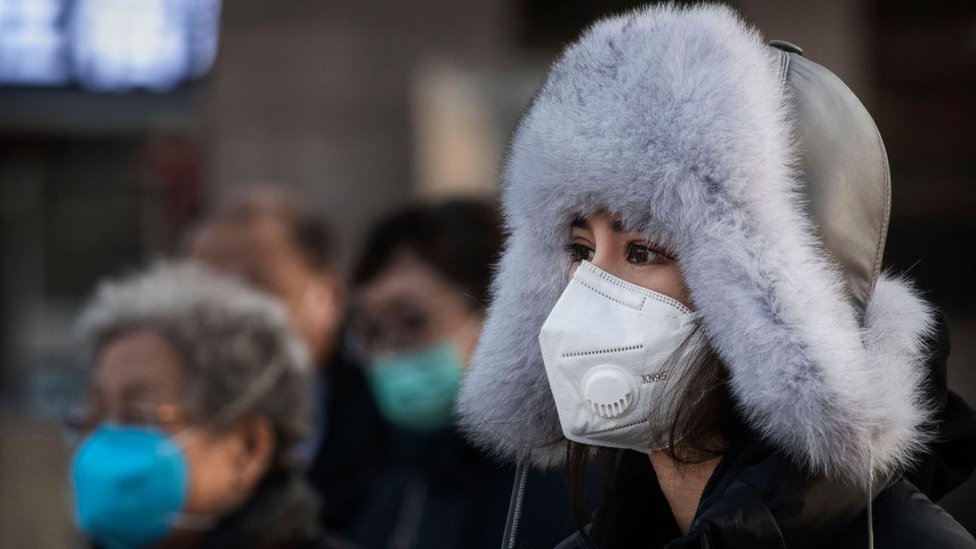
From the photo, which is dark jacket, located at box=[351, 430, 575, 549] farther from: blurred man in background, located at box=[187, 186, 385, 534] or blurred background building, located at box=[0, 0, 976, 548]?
blurred background building, located at box=[0, 0, 976, 548]

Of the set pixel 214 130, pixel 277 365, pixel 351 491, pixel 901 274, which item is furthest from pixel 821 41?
pixel 901 274

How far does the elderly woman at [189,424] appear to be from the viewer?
3664mm

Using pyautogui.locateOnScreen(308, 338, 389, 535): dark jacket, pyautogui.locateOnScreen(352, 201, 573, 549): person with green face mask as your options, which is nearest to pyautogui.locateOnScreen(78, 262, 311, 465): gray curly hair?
pyautogui.locateOnScreen(352, 201, 573, 549): person with green face mask

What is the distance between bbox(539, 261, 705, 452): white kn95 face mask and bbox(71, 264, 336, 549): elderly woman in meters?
1.52

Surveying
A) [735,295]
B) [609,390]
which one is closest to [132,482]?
[609,390]

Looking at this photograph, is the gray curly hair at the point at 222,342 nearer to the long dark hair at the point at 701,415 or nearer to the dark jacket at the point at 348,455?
the dark jacket at the point at 348,455

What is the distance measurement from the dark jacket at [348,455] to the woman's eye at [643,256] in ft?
8.64

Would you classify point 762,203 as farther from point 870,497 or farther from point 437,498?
point 437,498

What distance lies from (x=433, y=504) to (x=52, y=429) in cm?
547

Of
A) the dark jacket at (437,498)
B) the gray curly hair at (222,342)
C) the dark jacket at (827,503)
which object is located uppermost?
the dark jacket at (827,503)

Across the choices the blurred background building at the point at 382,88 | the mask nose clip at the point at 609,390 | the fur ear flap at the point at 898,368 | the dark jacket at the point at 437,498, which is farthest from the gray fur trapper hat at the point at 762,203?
the blurred background building at the point at 382,88

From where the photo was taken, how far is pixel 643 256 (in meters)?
A: 2.25

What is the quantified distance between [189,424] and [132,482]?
21cm

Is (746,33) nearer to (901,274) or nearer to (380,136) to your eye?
(901,274)
